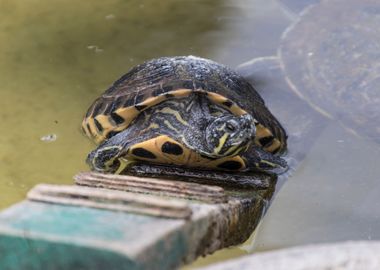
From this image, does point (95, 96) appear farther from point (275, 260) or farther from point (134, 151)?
point (275, 260)

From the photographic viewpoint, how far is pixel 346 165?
295 cm

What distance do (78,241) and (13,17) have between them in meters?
3.46

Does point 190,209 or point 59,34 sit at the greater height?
point 190,209

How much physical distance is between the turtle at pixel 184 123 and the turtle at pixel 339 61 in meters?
0.41

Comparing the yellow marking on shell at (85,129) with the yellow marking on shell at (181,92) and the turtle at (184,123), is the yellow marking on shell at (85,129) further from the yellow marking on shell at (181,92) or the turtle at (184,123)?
the yellow marking on shell at (181,92)

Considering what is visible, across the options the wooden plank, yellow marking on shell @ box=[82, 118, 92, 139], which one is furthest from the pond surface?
the wooden plank

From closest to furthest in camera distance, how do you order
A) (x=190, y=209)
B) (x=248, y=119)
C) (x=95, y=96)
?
(x=190, y=209) → (x=248, y=119) → (x=95, y=96)

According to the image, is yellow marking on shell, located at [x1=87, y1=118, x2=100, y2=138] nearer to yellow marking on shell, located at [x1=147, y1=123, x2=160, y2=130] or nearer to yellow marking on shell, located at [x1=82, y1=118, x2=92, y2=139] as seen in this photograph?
yellow marking on shell, located at [x1=82, y1=118, x2=92, y2=139]

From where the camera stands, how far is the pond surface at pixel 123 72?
2.66 metres

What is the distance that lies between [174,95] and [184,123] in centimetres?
13

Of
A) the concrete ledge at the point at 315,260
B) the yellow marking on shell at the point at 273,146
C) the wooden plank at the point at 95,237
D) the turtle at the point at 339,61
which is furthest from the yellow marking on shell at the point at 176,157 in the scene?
the concrete ledge at the point at 315,260

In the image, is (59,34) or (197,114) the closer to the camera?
(197,114)

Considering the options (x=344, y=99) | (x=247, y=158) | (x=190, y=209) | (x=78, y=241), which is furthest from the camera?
(x=344, y=99)

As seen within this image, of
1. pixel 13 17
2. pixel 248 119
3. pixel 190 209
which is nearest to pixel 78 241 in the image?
pixel 190 209
